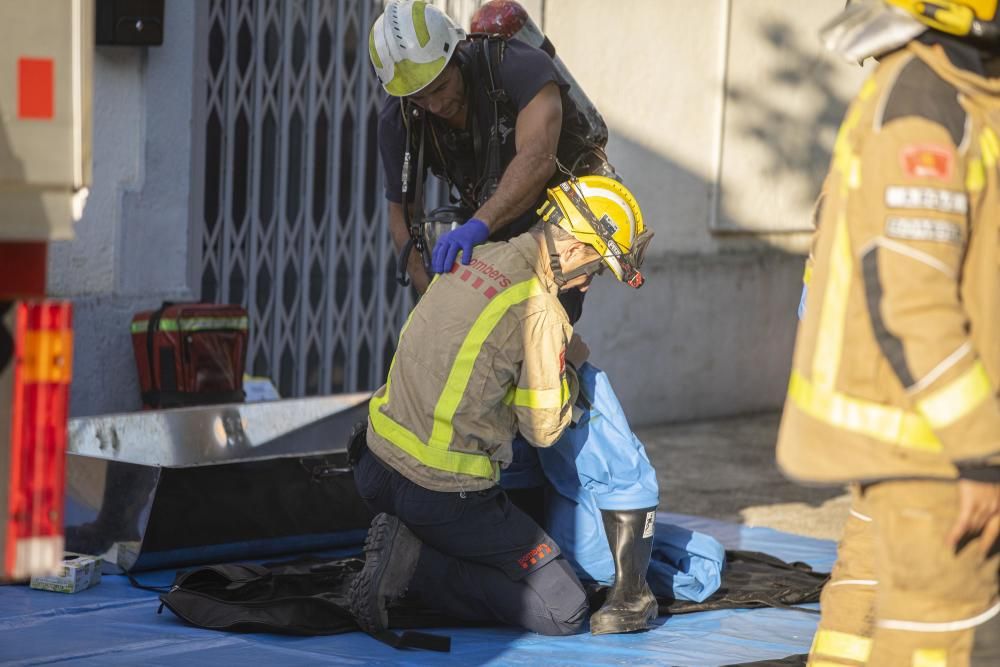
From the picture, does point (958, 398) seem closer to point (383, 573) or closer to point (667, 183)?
point (383, 573)

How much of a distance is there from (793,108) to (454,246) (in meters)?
6.12

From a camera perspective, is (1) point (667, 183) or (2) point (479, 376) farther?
(1) point (667, 183)

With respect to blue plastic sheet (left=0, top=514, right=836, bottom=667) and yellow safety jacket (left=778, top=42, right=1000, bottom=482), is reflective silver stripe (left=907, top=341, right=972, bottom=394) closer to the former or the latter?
yellow safety jacket (left=778, top=42, right=1000, bottom=482)

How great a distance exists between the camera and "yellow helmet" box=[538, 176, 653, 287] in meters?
4.55

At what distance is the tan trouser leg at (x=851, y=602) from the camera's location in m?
3.26

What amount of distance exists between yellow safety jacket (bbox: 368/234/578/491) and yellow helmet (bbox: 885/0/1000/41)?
1.80 meters

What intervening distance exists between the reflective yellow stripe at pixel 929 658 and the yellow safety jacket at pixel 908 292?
34 cm

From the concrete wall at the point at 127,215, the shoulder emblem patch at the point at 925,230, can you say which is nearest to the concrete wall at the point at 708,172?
the concrete wall at the point at 127,215

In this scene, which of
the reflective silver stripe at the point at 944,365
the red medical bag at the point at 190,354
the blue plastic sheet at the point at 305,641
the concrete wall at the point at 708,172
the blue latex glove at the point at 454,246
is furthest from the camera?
the concrete wall at the point at 708,172

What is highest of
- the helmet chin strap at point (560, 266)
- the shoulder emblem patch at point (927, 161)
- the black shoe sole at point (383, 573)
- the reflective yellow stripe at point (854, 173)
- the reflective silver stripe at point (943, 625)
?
the shoulder emblem patch at point (927, 161)

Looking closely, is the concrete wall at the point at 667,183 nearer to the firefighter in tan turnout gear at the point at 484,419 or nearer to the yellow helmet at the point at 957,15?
the firefighter in tan turnout gear at the point at 484,419

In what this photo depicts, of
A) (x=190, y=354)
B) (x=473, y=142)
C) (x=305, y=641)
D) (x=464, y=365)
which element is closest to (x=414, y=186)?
(x=473, y=142)

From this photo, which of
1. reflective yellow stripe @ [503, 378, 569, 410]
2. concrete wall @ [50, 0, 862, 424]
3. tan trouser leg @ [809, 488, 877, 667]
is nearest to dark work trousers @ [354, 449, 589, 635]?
reflective yellow stripe @ [503, 378, 569, 410]

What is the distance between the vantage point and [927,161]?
2.73 m
